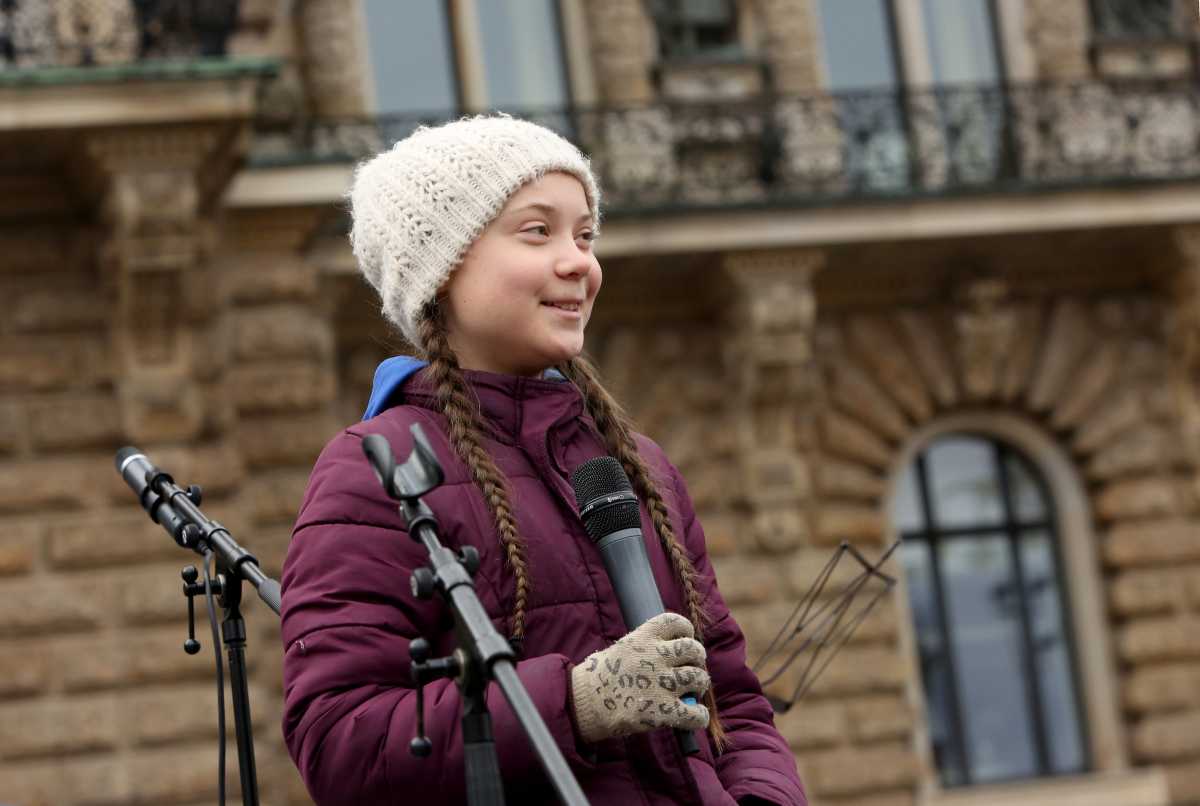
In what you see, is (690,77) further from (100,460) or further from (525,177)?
(525,177)

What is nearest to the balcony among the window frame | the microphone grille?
the window frame

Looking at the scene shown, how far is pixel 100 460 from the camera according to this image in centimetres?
1065

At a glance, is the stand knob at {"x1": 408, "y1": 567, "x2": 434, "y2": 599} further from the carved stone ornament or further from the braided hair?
the carved stone ornament

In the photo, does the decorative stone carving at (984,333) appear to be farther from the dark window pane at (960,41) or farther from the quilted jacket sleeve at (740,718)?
the quilted jacket sleeve at (740,718)

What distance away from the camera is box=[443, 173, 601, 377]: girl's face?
2.89m

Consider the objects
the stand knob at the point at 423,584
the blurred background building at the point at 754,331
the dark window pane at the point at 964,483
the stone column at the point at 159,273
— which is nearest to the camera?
the stand knob at the point at 423,584

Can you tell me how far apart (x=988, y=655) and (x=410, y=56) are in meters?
5.11

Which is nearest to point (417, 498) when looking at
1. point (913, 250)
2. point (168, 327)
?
point (168, 327)

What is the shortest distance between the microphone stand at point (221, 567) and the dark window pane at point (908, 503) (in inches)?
384

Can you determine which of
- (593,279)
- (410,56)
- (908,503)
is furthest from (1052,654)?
(593,279)

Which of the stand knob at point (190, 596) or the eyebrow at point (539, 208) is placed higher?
the eyebrow at point (539, 208)

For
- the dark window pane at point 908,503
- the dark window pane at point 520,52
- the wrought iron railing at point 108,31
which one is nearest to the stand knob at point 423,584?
the wrought iron railing at point 108,31

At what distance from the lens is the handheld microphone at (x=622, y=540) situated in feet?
8.67

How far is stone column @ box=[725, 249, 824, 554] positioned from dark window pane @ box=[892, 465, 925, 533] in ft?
2.97
